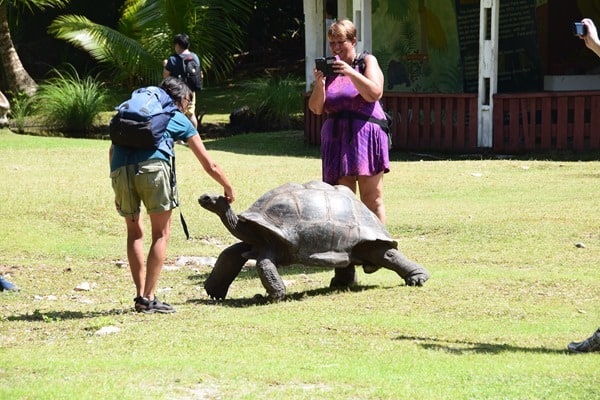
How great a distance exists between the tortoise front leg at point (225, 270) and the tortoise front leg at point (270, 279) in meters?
0.27

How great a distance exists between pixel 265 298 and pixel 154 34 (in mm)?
17586

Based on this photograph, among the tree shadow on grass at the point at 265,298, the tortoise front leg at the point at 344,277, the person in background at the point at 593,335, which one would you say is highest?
the person in background at the point at 593,335

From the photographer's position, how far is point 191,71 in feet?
61.6

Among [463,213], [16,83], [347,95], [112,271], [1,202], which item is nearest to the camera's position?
[347,95]

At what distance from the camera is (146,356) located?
6871mm

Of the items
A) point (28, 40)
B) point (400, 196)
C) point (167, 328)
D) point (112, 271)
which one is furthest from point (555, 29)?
point (28, 40)

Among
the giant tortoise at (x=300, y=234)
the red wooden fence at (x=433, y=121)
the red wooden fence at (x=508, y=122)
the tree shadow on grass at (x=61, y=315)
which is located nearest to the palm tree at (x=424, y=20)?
the red wooden fence at (x=433, y=121)

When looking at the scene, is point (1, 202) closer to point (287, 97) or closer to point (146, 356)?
point (146, 356)

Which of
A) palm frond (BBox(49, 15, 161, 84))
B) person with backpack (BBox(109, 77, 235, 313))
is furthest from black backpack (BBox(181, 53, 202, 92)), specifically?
person with backpack (BBox(109, 77, 235, 313))

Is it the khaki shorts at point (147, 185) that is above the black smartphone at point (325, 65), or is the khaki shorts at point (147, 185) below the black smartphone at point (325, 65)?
below

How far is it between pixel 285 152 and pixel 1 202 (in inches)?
279

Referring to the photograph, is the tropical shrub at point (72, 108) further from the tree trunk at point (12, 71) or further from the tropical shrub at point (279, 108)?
the tropical shrub at point (279, 108)

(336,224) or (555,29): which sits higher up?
(555,29)

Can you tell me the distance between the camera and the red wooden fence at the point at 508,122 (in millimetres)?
18531
